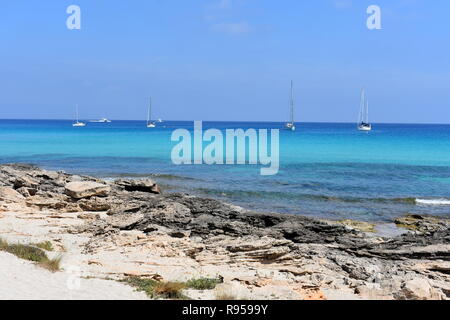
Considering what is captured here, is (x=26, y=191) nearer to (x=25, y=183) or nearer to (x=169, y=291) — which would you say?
(x=25, y=183)

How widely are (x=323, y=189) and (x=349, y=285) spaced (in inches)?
787

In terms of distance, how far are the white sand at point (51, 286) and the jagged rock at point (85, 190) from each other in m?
10.4

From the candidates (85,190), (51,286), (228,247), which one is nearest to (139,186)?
(85,190)

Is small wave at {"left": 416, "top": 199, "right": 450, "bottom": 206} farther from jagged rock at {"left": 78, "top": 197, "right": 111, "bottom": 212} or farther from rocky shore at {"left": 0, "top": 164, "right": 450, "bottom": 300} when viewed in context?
jagged rock at {"left": 78, "top": 197, "right": 111, "bottom": 212}

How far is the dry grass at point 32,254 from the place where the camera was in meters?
11.9

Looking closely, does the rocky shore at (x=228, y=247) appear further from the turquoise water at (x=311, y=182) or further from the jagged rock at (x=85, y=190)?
the turquoise water at (x=311, y=182)

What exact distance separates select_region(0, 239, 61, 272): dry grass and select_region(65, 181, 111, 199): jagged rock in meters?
8.30

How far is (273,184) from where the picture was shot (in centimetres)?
3388

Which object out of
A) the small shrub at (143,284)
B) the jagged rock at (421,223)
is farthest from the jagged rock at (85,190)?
the jagged rock at (421,223)

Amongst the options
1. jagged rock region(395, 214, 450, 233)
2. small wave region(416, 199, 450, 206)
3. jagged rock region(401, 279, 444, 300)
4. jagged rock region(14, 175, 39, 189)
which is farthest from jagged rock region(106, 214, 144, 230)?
small wave region(416, 199, 450, 206)

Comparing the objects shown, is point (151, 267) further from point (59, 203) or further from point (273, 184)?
point (273, 184)

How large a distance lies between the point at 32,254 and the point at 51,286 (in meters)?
2.63

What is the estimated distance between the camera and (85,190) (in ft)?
74.0

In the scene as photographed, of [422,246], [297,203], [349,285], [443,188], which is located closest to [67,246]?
[349,285]
